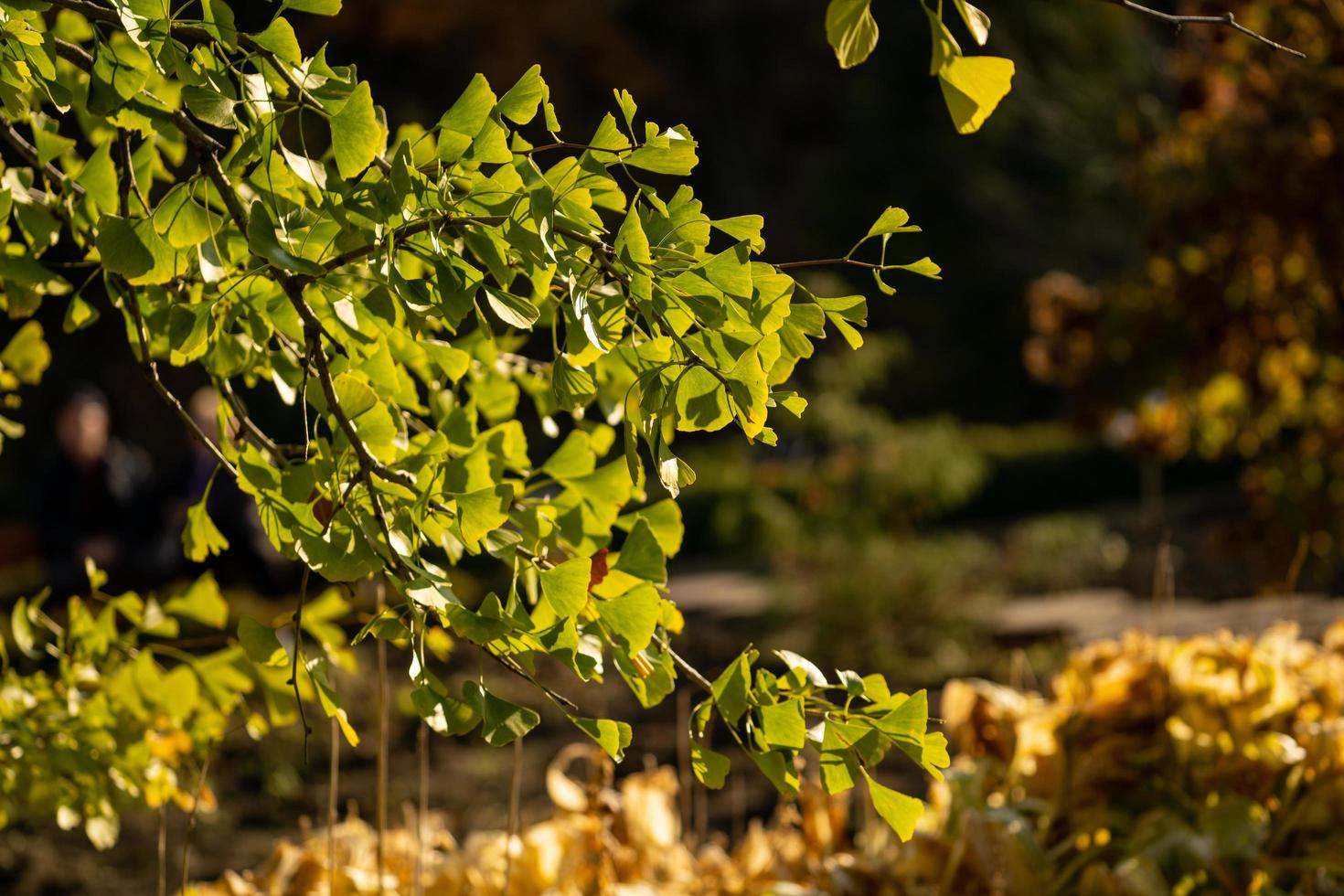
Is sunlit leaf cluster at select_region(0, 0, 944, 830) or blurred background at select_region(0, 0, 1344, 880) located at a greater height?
sunlit leaf cluster at select_region(0, 0, 944, 830)

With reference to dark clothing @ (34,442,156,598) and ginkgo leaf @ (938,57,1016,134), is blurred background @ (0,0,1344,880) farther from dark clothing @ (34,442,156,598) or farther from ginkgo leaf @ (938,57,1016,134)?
ginkgo leaf @ (938,57,1016,134)

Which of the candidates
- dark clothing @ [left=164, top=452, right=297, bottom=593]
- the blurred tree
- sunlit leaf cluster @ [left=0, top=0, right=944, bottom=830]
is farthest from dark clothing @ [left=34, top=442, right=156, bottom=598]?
sunlit leaf cluster @ [left=0, top=0, right=944, bottom=830]

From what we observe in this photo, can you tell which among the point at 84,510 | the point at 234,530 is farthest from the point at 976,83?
the point at 84,510

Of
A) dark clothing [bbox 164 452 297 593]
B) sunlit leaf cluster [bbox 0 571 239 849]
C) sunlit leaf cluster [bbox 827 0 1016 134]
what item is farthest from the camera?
dark clothing [bbox 164 452 297 593]

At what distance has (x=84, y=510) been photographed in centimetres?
670

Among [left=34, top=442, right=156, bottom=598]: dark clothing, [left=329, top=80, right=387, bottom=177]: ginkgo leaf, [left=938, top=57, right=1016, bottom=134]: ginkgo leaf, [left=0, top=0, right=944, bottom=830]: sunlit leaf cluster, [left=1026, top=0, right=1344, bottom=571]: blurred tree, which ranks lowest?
[left=34, top=442, right=156, bottom=598]: dark clothing

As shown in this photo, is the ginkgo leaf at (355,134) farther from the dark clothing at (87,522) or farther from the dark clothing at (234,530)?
the dark clothing at (87,522)

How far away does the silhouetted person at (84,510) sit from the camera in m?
6.56

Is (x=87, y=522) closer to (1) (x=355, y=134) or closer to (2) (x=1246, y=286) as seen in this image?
(2) (x=1246, y=286)

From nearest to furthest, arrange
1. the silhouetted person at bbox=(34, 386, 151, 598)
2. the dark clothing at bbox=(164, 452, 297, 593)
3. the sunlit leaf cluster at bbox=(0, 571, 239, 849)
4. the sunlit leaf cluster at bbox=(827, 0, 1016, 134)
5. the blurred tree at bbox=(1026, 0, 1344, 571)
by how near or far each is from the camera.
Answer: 1. the sunlit leaf cluster at bbox=(827, 0, 1016, 134)
2. the sunlit leaf cluster at bbox=(0, 571, 239, 849)
3. the blurred tree at bbox=(1026, 0, 1344, 571)
4. the dark clothing at bbox=(164, 452, 297, 593)
5. the silhouetted person at bbox=(34, 386, 151, 598)

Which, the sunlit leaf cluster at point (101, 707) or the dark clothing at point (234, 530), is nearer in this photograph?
the sunlit leaf cluster at point (101, 707)

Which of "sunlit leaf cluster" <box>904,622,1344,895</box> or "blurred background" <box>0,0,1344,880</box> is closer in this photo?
"sunlit leaf cluster" <box>904,622,1344,895</box>

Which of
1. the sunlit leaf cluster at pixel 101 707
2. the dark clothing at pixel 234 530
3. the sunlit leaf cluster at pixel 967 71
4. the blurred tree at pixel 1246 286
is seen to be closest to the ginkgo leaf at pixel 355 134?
the sunlit leaf cluster at pixel 967 71

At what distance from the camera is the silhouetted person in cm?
656
